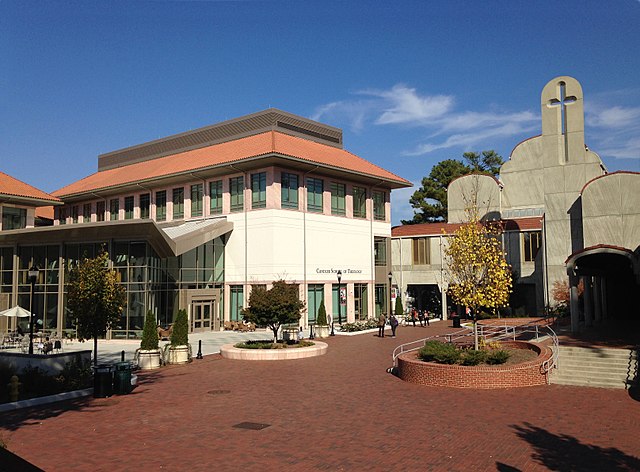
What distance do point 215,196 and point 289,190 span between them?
6.12m

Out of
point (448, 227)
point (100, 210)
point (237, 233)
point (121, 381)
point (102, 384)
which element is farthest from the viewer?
point (100, 210)

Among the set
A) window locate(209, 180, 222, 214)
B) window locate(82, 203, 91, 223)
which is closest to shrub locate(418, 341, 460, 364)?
window locate(209, 180, 222, 214)

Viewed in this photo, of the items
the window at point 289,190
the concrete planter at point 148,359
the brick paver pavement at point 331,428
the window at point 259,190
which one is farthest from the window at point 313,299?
the brick paver pavement at point 331,428

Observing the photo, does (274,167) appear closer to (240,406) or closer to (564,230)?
(564,230)

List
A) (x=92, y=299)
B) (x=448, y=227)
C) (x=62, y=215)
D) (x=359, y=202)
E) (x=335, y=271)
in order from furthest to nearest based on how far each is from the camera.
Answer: (x=62, y=215) → (x=448, y=227) → (x=359, y=202) → (x=335, y=271) → (x=92, y=299)

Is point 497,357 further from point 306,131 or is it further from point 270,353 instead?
point 306,131

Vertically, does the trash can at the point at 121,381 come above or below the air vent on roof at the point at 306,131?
below

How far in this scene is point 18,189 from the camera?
44594 millimetres

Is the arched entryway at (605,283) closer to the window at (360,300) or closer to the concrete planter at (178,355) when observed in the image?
the window at (360,300)

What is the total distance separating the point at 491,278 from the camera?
19438mm

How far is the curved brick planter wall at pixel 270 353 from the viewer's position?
76.6ft

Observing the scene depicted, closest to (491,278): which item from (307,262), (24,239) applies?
(307,262)

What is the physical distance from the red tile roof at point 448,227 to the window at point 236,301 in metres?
15.1

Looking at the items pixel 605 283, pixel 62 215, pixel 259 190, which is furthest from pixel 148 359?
pixel 62 215
